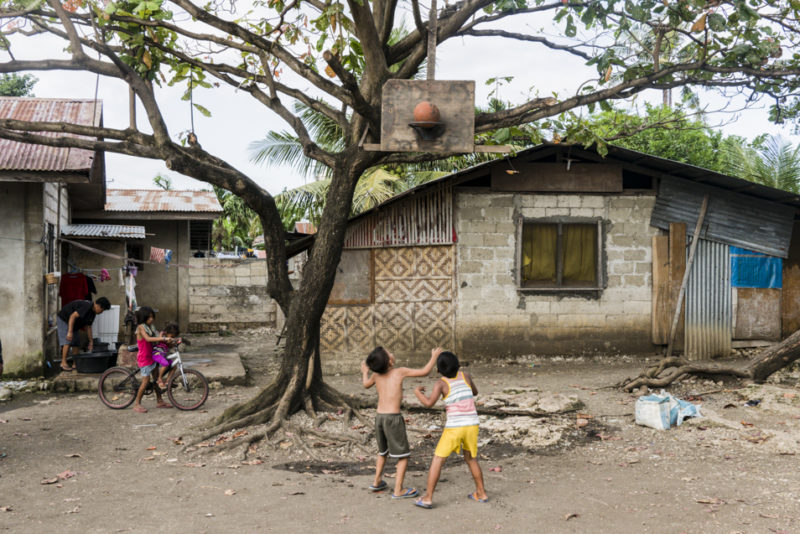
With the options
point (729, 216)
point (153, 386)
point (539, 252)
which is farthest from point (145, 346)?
point (729, 216)

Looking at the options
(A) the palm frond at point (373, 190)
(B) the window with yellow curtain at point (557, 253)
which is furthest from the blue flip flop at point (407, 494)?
(A) the palm frond at point (373, 190)

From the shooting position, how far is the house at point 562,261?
12469 mm

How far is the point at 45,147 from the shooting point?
11.3 metres

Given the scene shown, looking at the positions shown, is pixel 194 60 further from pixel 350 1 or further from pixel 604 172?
pixel 604 172

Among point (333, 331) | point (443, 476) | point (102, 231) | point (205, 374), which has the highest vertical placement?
point (102, 231)

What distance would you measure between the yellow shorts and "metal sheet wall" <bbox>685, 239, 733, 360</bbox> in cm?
893

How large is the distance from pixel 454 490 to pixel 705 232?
927cm

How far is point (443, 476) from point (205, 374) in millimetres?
5984

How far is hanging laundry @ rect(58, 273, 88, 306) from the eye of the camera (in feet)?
43.5

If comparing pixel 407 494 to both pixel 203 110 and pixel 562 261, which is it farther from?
pixel 562 261

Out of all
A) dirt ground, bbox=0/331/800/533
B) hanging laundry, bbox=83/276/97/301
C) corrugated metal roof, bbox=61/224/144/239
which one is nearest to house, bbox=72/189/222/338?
corrugated metal roof, bbox=61/224/144/239

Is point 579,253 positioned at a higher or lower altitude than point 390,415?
higher

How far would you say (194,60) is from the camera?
8.47 meters

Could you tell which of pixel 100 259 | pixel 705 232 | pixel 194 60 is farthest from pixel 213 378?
pixel 705 232
